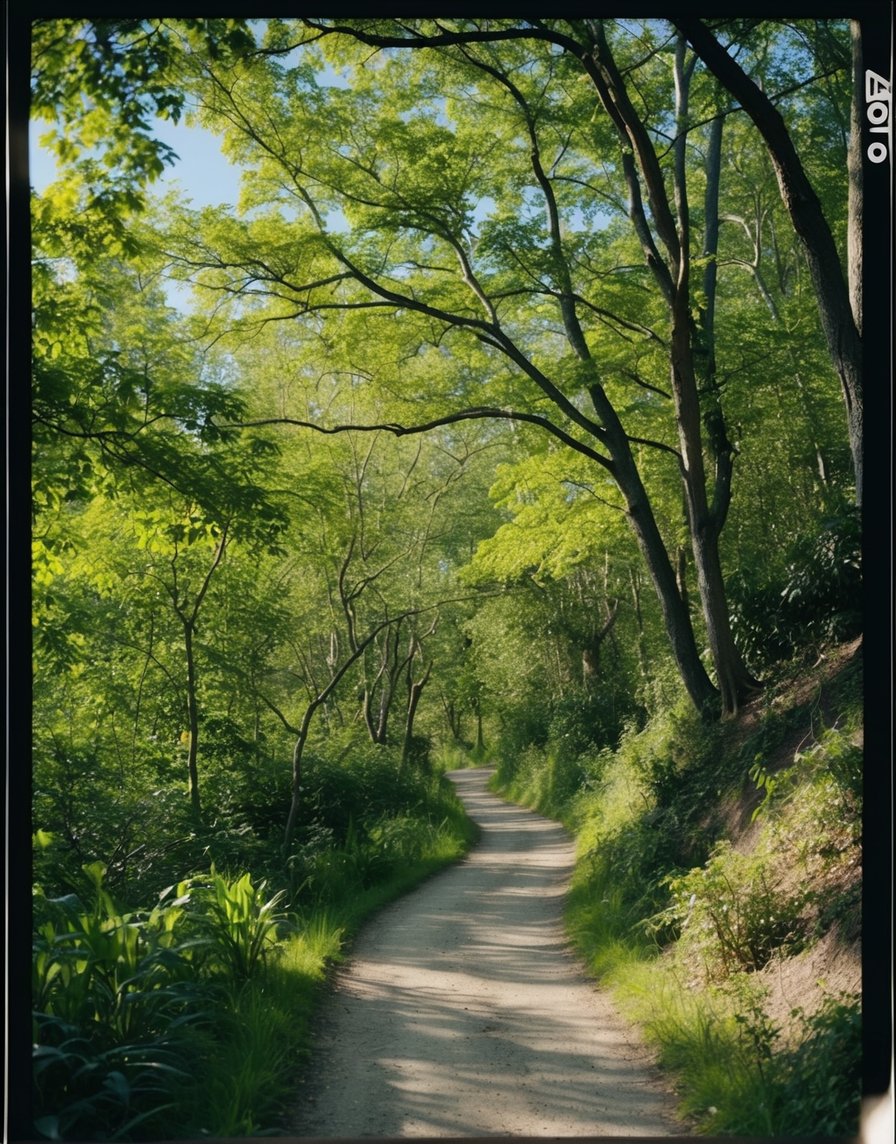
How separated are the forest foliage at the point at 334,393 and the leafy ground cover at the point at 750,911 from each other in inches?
39.6

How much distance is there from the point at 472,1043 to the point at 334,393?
14226 millimetres

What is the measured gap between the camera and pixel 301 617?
808 inches

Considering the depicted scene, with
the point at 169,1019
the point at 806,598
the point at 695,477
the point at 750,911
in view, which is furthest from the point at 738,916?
the point at 695,477

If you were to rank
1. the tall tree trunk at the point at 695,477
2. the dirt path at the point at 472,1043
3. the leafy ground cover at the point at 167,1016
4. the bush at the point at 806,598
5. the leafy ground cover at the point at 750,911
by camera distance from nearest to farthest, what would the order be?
the leafy ground cover at the point at 167,1016 → the leafy ground cover at the point at 750,911 → the dirt path at the point at 472,1043 → the bush at the point at 806,598 → the tall tree trunk at the point at 695,477

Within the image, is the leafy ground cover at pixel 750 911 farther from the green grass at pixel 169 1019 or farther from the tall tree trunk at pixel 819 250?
the tall tree trunk at pixel 819 250

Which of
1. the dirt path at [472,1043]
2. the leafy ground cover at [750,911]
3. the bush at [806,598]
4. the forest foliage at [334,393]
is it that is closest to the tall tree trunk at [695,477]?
the forest foliage at [334,393]

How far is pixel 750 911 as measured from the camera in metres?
5.59

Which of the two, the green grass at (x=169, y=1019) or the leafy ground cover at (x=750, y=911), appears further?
the leafy ground cover at (x=750, y=911)

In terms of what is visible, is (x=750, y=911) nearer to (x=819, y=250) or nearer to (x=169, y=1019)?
(x=169, y=1019)

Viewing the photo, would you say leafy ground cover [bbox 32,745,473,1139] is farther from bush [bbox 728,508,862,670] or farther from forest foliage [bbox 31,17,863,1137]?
bush [bbox 728,508,862,670]

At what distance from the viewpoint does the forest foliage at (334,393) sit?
5453 mm

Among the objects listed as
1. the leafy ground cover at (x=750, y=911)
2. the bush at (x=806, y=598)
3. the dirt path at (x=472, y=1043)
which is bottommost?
the dirt path at (x=472, y=1043)

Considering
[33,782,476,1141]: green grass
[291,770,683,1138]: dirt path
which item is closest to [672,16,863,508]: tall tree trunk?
[291,770,683,1138]: dirt path

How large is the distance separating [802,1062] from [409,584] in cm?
1672
